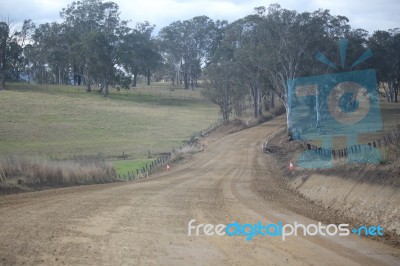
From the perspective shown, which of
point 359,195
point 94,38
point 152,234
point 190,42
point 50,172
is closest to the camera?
point 152,234

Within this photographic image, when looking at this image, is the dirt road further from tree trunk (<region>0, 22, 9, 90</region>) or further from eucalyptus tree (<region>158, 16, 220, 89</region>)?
Answer: eucalyptus tree (<region>158, 16, 220, 89</region>)

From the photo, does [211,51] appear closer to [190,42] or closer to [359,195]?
[190,42]

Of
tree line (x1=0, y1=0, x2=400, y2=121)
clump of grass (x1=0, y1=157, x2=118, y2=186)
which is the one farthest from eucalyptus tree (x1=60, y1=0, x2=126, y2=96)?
clump of grass (x1=0, y1=157, x2=118, y2=186)

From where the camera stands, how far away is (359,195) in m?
15.2

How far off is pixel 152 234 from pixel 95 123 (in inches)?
2367

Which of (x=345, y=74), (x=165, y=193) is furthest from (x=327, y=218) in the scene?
(x=345, y=74)

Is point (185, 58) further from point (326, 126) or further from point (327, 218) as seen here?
point (327, 218)

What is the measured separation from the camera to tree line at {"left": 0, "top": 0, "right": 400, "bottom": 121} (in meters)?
51.0

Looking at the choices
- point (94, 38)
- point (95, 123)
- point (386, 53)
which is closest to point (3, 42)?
point (94, 38)

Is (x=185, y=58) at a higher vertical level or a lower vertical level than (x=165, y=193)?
higher

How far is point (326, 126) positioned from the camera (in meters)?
56.3

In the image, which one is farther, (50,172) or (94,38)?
(94,38)

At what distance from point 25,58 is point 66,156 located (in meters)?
86.6

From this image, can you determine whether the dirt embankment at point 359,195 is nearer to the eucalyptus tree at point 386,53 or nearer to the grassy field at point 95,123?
the grassy field at point 95,123
